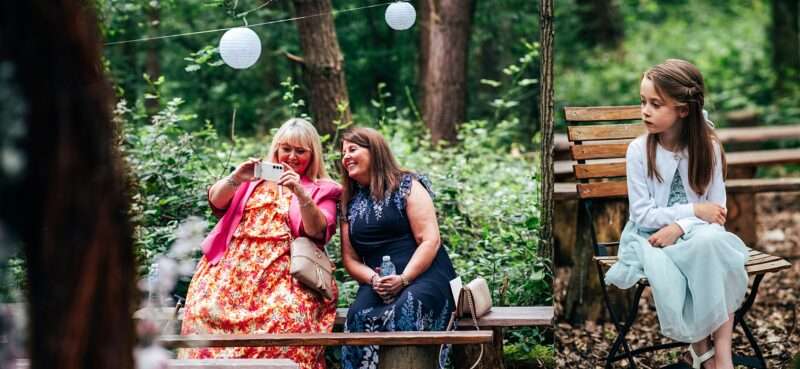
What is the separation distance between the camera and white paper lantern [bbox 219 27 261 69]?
195 inches

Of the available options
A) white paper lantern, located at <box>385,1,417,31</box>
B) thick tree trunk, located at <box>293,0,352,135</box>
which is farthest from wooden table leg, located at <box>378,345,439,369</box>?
thick tree trunk, located at <box>293,0,352,135</box>

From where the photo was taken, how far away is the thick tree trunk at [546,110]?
4.76 m

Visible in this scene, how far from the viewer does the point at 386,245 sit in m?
4.66

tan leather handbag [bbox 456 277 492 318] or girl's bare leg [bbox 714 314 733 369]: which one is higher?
tan leather handbag [bbox 456 277 492 318]

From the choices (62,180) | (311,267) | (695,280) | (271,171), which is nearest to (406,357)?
(311,267)

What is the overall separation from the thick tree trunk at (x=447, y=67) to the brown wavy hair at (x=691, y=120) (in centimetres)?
476

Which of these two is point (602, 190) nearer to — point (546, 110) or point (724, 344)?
point (546, 110)

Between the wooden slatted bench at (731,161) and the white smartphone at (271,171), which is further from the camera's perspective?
the wooden slatted bench at (731,161)

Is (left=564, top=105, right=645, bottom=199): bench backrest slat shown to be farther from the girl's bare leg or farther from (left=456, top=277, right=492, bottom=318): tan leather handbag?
the girl's bare leg

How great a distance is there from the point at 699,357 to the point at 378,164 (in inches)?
69.3

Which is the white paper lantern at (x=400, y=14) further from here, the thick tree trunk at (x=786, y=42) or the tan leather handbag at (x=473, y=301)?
the thick tree trunk at (x=786, y=42)

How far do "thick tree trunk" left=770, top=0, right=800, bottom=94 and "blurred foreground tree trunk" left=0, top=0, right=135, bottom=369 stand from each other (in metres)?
14.4

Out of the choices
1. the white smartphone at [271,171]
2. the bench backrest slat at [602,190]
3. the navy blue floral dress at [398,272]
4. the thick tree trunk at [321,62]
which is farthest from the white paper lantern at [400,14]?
the thick tree trunk at [321,62]

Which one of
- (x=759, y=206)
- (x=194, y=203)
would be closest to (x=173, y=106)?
(x=194, y=203)
